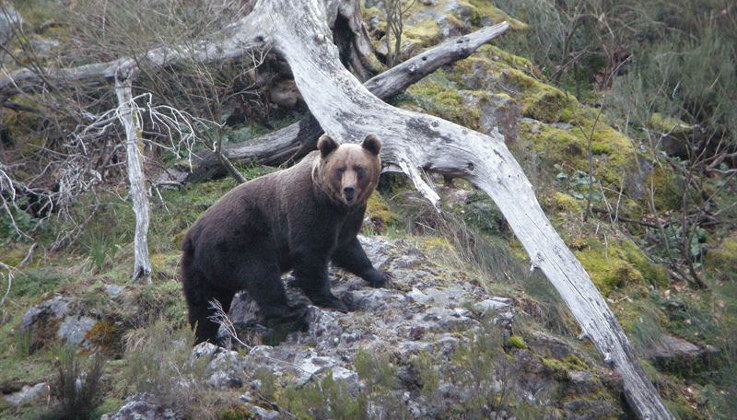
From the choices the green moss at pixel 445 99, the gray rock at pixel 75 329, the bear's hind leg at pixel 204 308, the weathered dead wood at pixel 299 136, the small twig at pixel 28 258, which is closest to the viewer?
the bear's hind leg at pixel 204 308

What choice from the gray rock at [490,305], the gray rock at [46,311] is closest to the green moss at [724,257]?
the gray rock at [490,305]

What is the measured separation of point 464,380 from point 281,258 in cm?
199

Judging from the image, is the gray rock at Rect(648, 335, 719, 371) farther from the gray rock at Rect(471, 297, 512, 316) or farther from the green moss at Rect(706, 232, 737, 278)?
the gray rock at Rect(471, 297, 512, 316)

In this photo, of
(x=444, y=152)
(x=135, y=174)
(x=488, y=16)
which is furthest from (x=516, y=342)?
(x=488, y=16)

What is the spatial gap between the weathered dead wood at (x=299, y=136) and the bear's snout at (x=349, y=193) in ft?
12.2

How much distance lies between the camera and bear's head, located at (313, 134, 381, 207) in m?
6.14

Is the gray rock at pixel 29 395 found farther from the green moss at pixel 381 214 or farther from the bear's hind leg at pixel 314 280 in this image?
the green moss at pixel 381 214

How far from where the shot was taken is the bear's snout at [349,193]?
6.04m

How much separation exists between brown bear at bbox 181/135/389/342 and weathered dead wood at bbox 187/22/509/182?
10.7 ft

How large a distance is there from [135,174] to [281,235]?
2.55 m

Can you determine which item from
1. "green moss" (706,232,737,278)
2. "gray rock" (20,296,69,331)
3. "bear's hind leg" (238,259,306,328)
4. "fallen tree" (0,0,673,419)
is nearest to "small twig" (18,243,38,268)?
"gray rock" (20,296,69,331)

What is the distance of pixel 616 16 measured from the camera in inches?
601

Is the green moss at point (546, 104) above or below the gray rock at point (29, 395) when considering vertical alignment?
below

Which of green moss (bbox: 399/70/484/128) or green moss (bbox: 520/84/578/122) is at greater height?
green moss (bbox: 399/70/484/128)
